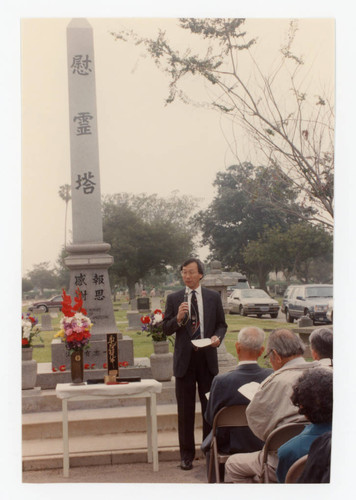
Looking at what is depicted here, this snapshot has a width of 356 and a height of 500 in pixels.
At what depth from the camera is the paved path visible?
5.06 m

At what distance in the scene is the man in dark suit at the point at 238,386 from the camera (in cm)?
413

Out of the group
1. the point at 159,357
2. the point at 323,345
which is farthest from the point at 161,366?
the point at 323,345

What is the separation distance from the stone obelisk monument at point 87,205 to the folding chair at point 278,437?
3997 millimetres

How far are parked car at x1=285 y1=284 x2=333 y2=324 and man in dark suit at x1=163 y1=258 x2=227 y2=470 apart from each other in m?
1.77

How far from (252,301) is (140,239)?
3.97 m

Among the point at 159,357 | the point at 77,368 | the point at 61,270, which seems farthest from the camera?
the point at 61,270

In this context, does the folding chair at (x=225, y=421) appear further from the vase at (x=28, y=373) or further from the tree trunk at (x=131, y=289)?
the tree trunk at (x=131, y=289)

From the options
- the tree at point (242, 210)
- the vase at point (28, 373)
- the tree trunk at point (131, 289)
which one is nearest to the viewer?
the tree at point (242, 210)

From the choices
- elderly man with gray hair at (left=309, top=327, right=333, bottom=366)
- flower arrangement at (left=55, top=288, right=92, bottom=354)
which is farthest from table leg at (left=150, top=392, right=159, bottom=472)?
elderly man with gray hair at (left=309, top=327, right=333, bottom=366)

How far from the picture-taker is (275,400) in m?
3.83

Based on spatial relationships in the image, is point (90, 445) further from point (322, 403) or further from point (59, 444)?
point (322, 403)

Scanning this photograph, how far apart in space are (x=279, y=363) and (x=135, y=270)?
7.10 m

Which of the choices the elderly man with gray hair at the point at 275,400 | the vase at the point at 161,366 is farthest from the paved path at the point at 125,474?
the vase at the point at 161,366

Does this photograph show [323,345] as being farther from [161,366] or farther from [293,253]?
[161,366]
